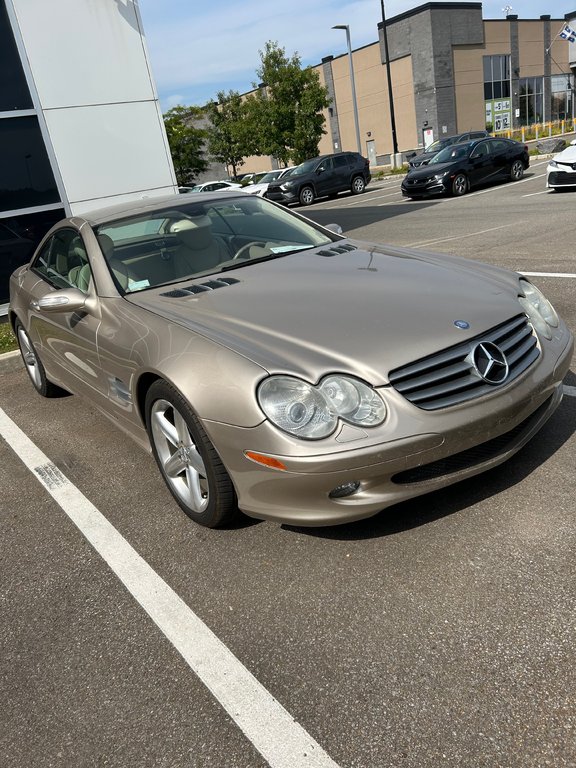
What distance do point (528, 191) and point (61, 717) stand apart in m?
16.6

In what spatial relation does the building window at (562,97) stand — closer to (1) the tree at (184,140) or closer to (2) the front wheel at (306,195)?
(1) the tree at (184,140)

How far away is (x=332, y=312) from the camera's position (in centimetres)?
285

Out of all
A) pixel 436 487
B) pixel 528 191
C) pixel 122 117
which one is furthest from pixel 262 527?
pixel 528 191

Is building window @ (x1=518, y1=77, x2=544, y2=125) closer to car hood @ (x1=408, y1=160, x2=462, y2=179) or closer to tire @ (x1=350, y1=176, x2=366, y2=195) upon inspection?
tire @ (x1=350, y1=176, x2=366, y2=195)

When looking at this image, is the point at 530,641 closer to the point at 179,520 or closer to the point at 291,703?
the point at 291,703

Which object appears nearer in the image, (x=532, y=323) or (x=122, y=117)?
(x=532, y=323)

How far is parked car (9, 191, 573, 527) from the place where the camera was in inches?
95.2

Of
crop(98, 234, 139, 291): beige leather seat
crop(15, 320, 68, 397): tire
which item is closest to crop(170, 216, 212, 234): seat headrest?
crop(98, 234, 139, 291): beige leather seat

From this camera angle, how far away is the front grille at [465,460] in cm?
250

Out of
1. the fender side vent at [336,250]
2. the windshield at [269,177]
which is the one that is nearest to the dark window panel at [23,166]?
the fender side vent at [336,250]

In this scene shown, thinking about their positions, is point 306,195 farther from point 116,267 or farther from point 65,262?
point 116,267

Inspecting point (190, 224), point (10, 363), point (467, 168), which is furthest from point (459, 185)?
point (190, 224)

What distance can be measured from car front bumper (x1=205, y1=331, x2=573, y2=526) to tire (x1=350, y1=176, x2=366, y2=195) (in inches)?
1004

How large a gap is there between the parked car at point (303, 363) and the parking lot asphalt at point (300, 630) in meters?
0.26
